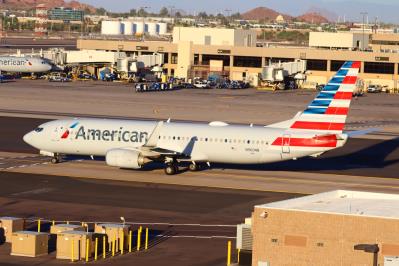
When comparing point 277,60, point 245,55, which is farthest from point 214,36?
point 277,60

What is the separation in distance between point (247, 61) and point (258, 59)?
2.25 metres

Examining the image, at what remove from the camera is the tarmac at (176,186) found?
55719mm

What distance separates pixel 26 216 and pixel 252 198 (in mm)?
15627

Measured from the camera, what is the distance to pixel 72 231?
50.3 m

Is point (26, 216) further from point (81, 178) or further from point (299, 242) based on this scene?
point (299, 242)

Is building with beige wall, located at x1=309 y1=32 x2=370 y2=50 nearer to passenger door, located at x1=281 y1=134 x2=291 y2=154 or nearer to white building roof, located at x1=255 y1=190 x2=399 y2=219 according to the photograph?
passenger door, located at x1=281 y1=134 x2=291 y2=154

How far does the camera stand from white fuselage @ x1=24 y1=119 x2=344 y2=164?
245 feet

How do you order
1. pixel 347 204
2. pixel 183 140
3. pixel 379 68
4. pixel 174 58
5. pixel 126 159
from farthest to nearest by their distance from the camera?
pixel 174 58, pixel 379 68, pixel 183 140, pixel 126 159, pixel 347 204

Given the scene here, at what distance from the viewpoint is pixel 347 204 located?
4403cm

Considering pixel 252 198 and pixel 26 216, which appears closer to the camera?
pixel 26 216

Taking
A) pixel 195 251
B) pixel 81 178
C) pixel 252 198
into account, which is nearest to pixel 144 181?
pixel 81 178

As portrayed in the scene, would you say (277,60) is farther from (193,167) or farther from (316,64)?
(193,167)

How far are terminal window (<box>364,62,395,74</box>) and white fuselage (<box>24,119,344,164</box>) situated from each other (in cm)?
10376

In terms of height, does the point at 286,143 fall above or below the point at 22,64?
above
